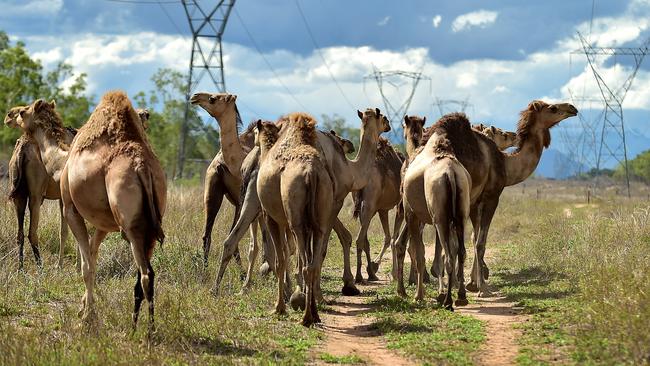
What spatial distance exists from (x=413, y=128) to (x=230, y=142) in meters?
3.37

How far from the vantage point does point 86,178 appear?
9.07m

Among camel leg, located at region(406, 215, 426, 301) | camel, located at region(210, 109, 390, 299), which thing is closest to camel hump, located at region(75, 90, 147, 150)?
camel, located at region(210, 109, 390, 299)

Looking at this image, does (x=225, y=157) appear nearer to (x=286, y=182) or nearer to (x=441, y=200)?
(x=286, y=182)

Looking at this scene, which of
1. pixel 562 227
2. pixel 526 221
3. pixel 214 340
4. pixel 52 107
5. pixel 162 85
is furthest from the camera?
pixel 162 85

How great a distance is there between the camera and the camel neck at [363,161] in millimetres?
12148

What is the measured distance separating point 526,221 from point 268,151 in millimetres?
17087

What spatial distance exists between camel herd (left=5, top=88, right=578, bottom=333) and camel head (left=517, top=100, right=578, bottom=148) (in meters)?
0.02

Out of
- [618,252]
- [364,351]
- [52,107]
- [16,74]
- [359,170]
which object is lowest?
[364,351]

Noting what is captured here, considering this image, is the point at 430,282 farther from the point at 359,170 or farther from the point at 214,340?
the point at 214,340

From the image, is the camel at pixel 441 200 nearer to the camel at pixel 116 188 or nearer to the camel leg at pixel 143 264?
the camel at pixel 116 188

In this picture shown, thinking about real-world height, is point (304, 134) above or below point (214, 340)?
above

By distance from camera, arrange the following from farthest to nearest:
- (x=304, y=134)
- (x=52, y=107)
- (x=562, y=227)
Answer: (x=562, y=227)
(x=52, y=107)
(x=304, y=134)

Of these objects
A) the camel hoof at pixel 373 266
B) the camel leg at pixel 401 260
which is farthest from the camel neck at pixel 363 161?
the camel hoof at pixel 373 266

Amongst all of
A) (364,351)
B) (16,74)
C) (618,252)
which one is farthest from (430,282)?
(16,74)
